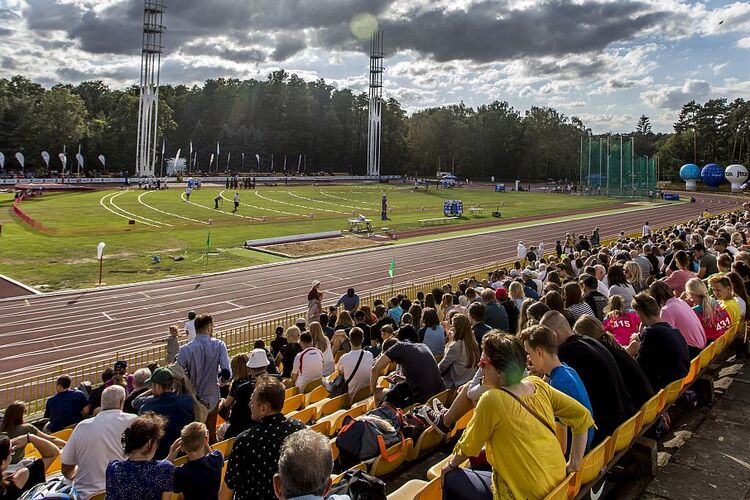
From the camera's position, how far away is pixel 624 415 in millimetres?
5145

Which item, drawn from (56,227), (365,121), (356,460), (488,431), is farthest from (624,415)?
(365,121)

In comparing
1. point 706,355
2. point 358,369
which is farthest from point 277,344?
point 706,355

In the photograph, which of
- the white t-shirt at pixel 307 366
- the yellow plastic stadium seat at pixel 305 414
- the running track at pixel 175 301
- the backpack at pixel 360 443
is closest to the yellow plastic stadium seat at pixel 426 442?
the backpack at pixel 360 443

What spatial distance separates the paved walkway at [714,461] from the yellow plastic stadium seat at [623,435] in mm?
670

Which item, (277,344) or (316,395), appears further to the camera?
(277,344)

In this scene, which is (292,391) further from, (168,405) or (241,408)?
(168,405)

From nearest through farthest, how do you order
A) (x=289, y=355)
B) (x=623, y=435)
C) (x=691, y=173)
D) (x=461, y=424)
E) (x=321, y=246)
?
(x=623, y=435)
(x=461, y=424)
(x=289, y=355)
(x=321, y=246)
(x=691, y=173)

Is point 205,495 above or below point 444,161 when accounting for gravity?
below

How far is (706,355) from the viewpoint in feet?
25.4

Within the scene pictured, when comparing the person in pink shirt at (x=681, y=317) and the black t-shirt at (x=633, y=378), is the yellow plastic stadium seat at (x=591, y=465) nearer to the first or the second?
the black t-shirt at (x=633, y=378)

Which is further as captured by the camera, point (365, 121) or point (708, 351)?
point (365, 121)

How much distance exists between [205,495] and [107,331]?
16596 millimetres

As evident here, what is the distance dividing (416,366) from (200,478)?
307 cm

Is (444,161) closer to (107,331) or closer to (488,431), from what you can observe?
(107,331)
